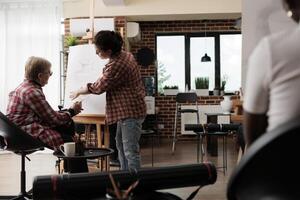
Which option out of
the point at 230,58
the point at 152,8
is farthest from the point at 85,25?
the point at 230,58

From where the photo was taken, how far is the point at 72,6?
668 cm

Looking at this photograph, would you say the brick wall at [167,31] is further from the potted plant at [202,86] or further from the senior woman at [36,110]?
the senior woman at [36,110]

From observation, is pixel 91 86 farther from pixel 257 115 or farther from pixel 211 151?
pixel 211 151

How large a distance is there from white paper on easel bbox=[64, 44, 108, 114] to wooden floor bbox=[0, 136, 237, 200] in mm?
812

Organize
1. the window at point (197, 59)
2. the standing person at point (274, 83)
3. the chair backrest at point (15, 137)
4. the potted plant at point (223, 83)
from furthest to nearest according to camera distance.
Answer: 1. the window at point (197, 59)
2. the potted plant at point (223, 83)
3. the chair backrest at point (15, 137)
4. the standing person at point (274, 83)

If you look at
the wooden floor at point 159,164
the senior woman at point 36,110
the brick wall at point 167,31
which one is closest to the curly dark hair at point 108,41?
the senior woman at point 36,110

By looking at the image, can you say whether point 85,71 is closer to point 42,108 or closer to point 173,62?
point 42,108

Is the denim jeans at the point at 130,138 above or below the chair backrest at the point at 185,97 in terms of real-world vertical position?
below

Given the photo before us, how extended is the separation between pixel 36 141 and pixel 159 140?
5.03m

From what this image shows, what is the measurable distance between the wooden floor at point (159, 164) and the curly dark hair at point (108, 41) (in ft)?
4.49

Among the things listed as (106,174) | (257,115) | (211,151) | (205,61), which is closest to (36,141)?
(106,174)

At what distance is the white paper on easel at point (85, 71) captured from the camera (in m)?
4.03

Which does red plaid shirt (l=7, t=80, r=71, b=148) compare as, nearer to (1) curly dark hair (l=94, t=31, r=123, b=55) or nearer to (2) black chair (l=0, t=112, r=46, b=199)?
(2) black chair (l=0, t=112, r=46, b=199)

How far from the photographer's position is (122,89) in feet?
9.82
